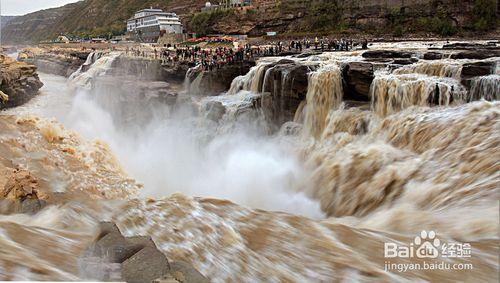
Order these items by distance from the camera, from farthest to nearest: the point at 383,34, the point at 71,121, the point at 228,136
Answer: the point at 383,34 → the point at 71,121 → the point at 228,136

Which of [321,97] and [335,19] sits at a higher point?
[335,19]

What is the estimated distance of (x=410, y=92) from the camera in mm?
6551

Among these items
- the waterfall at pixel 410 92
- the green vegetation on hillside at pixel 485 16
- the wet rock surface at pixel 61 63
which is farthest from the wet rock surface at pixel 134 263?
the green vegetation on hillside at pixel 485 16

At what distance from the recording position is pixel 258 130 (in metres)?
8.88

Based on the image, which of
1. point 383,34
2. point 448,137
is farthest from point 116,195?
point 383,34

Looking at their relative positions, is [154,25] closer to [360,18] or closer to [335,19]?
[335,19]

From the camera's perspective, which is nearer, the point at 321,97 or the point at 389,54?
the point at 321,97

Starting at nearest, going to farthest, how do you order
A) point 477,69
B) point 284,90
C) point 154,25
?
point 477,69, point 284,90, point 154,25

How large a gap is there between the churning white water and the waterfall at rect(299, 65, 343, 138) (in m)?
0.65

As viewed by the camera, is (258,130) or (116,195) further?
(258,130)

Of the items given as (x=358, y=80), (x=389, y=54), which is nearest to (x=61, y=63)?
(x=389, y=54)

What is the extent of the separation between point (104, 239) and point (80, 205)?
1.51m

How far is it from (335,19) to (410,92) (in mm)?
27337

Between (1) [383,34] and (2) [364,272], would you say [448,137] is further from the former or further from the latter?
(1) [383,34]
